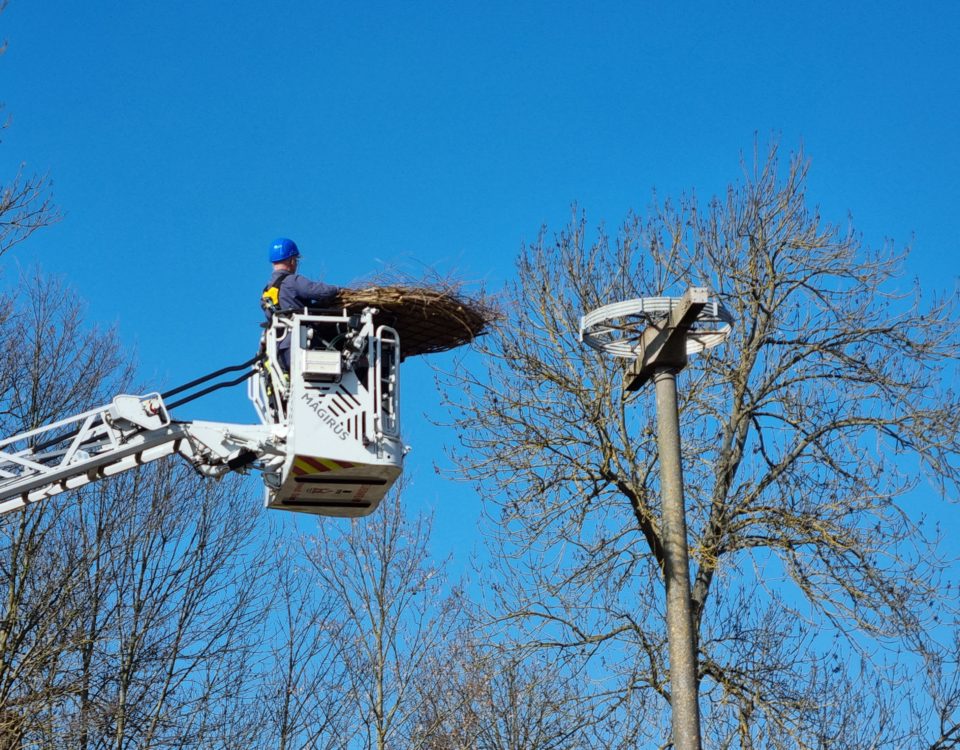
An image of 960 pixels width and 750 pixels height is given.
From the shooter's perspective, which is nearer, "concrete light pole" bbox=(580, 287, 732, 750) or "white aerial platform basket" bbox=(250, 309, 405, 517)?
"concrete light pole" bbox=(580, 287, 732, 750)

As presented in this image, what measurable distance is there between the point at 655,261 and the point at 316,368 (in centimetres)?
593

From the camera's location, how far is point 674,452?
963 cm

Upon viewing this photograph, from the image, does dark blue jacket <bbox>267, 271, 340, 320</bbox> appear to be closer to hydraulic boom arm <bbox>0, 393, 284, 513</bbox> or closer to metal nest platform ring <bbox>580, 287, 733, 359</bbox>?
hydraulic boom arm <bbox>0, 393, 284, 513</bbox>

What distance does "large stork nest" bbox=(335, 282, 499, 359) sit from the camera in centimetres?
1276

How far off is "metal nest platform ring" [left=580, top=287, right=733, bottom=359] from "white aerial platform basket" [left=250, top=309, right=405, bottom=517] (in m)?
2.02

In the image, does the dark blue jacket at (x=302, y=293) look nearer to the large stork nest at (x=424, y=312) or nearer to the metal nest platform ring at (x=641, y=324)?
the large stork nest at (x=424, y=312)

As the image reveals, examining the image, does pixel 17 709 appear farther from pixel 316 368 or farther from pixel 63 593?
pixel 316 368

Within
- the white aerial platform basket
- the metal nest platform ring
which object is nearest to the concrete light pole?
the metal nest platform ring

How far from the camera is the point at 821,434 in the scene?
16.3 metres

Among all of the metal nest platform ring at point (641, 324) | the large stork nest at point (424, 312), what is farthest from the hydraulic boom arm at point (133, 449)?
the metal nest platform ring at point (641, 324)

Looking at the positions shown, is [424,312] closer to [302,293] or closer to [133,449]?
[302,293]

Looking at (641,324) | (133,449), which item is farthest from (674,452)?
(133,449)

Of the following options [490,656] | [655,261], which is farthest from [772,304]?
[490,656]

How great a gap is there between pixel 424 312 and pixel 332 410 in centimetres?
124
